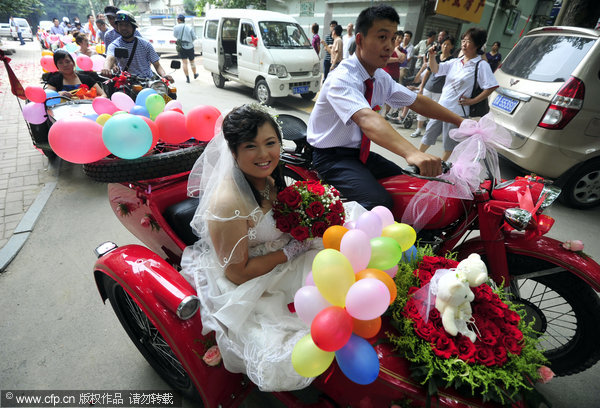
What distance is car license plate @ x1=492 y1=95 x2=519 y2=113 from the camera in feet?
13.3

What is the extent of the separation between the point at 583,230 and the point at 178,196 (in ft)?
14.9

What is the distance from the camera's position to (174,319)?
1.51 meters

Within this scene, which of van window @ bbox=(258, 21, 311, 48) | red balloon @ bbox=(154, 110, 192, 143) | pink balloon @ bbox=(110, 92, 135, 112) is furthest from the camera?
van window @ bbox=(258, 21, 311, 48)

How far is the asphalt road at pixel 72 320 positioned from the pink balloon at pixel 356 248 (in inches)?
38.3

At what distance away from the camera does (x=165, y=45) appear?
14883 millimetres

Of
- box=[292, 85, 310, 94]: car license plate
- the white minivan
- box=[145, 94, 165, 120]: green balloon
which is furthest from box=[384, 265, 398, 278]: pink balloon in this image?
box=[292, 85, 310, 94]: car license plate

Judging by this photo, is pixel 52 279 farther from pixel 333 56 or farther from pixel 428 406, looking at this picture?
pixel 333 56

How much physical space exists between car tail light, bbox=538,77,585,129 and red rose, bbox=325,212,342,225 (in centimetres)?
368

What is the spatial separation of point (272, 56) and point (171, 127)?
631 centimetres

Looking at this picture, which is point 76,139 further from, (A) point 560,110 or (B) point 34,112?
(A) point 560,110

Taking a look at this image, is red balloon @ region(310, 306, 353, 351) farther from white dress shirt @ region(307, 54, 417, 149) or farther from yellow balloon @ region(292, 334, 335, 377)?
white dress shirt @ region(307, 54, 417, 149)

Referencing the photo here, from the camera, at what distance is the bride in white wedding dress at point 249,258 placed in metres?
1.31

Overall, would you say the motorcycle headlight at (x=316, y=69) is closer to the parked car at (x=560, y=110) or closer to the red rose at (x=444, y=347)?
the parked car at (x=560, y=110)

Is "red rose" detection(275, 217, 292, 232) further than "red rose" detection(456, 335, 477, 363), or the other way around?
"red rose" detection(275, 217, 292, 232)
